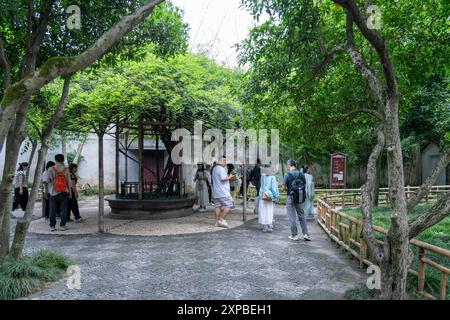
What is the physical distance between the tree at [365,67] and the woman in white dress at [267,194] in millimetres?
1906

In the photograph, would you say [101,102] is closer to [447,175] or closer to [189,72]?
[189,72]

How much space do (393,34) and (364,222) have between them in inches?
161

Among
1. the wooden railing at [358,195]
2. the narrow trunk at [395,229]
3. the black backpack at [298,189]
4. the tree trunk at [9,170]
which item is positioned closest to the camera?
the narrow trunk at [395,229]

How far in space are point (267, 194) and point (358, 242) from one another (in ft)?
9.10

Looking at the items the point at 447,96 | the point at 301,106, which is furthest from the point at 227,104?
the point at 447,96

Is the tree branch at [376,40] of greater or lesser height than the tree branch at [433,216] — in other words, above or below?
above

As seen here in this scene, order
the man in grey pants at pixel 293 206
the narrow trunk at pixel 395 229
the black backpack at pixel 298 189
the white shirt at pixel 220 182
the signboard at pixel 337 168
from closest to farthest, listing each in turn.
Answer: the narrow trunk at pixel 395 229
the black backpack at pixel 298 189
the man in grey pants at pixel 293 206
the white shirt at pixel 220 182
the signboard at pixel 337 168

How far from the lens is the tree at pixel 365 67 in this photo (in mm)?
4113

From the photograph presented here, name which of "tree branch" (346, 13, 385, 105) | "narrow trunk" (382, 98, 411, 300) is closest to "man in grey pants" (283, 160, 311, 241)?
"tree branch" (346, 13, 385, 105)

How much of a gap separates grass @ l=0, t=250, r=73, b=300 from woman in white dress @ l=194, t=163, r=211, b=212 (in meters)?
7.68

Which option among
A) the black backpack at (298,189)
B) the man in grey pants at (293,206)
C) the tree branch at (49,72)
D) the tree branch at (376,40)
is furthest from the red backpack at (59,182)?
the tree branch at (376,40)

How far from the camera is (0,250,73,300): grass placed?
456 cm

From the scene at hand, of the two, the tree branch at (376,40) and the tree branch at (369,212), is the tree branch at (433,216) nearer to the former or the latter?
the tree branch at (369,212)

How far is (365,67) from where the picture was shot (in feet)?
15.1
